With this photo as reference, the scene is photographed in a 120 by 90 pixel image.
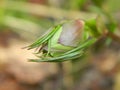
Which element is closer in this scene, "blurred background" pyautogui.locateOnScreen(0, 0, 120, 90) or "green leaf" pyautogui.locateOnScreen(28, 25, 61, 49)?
"green leaf" pyautogui.locateOnScreen(28, 25, 61, 49)

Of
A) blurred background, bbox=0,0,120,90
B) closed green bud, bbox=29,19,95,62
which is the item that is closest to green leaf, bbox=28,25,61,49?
closed green bud, bbox=29,19,95,62

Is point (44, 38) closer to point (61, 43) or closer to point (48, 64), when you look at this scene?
point (61, 43)

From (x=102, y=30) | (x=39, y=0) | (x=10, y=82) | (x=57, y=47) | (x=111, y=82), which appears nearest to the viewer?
(x=57, y=47)

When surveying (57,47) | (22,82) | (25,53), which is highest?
(57,47)

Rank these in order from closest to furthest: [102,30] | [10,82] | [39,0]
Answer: [102,30]
[10,82]
[39,0]

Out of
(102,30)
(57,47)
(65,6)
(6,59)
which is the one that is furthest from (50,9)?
(57,47)

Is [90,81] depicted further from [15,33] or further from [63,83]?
[15,33]

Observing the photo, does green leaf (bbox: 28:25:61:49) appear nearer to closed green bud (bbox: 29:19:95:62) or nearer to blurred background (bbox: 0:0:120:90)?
closed green bud (bbox: 29:19:95:62)

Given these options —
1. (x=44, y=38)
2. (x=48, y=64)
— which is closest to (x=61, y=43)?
(x=44, y=38)
